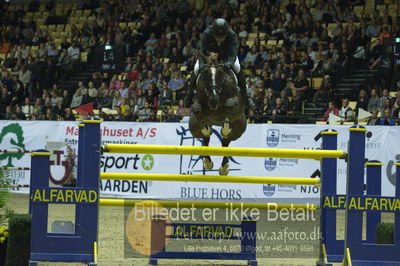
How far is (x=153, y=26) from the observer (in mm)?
22125

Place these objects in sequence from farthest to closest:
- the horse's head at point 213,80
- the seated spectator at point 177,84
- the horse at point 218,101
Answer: the seated spectator at point 177,84 → the horse at point 218,101 → the horse's head at point 213,80

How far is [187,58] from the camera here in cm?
1972

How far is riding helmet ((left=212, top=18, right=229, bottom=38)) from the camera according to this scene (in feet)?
28.1

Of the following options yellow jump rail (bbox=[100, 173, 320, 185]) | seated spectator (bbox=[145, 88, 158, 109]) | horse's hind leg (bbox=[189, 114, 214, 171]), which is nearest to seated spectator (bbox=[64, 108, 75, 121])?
seated spectator (bbox=[145, 88, 158, 109])

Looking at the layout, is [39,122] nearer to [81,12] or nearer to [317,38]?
[317,38]

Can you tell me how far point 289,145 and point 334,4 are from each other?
6.29 metres

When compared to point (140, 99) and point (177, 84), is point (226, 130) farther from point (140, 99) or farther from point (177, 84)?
point (177, 84)

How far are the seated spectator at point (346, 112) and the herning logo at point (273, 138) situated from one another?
156 centimetres

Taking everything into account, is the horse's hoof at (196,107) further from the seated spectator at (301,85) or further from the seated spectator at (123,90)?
the seated spectator at (123,90)

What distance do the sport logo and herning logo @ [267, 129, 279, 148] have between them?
632 cm

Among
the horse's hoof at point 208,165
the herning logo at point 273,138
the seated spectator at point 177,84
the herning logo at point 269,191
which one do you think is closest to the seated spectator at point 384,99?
the herning logo at point 273,138

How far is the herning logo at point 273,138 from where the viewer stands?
15.2 metres

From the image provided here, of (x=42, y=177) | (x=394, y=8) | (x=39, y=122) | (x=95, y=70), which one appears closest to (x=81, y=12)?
(x=95, y=70)

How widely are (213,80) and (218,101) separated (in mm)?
283
